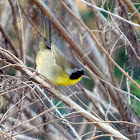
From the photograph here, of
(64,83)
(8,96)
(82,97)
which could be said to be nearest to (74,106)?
(64,83)

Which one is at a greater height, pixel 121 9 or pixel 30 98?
pixel 121 9

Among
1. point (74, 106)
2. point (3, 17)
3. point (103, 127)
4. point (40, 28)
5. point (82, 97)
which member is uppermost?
point (3, 17)

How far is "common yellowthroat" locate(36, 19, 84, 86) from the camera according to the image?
2.17m

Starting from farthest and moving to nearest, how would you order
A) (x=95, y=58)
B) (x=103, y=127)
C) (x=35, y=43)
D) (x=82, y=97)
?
(x=82, y=97) < (x=95, y=58) < (x=35, y=43) < (x=103, y=127)

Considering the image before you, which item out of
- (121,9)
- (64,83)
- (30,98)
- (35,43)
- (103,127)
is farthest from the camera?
(35,43)

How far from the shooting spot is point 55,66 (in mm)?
2330

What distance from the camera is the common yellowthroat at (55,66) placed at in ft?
7.11

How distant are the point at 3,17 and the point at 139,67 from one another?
1.72 meters

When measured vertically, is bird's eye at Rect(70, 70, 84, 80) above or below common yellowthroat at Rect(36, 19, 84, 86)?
below

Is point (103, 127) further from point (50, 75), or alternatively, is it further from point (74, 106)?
point (50, 75)

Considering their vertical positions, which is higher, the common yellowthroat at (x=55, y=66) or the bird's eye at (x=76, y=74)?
the common yellowthroat at (x=55, y=66)

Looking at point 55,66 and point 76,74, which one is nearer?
point 76,74

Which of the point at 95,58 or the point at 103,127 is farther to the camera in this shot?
the point at 95,58

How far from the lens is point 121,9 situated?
95.4 inches
